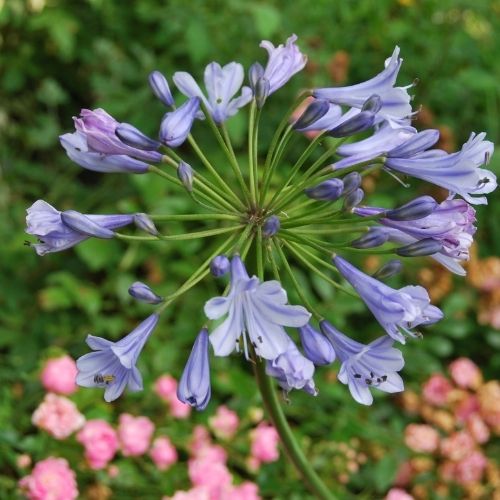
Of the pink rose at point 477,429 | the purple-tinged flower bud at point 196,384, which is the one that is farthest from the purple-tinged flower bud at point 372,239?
the pink rose at point 477,429

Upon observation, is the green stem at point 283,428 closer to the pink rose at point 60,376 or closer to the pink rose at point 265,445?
the pink rose at point 265,445

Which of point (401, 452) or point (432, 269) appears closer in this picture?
Answer: point (401, 452)

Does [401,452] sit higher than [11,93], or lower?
lower

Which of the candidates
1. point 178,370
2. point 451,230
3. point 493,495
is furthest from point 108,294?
point 451,230

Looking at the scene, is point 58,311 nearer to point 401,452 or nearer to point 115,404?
point 115,404

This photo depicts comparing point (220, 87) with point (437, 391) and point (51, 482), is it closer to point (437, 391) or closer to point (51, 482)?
point (51, 482)

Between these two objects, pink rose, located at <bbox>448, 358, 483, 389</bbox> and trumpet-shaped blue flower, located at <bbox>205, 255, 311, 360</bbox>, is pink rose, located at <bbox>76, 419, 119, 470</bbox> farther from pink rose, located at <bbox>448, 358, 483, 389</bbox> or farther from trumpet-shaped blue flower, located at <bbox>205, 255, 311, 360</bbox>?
pink rose, located at <bbox>448, 358, 483, 389</bbox>
